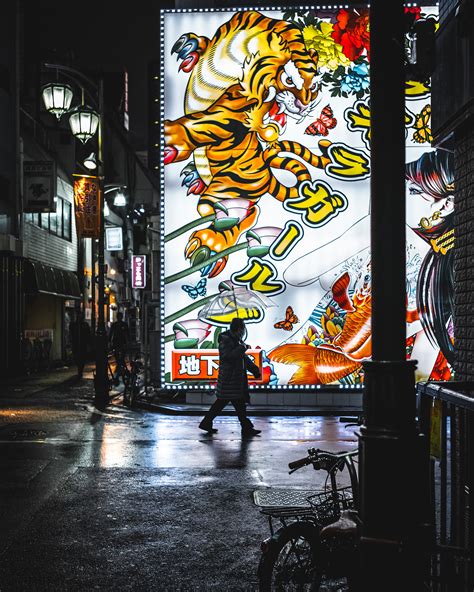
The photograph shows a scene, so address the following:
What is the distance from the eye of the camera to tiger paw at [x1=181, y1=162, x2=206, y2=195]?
59.8 ft

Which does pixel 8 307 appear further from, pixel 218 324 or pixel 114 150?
pixel 114 150

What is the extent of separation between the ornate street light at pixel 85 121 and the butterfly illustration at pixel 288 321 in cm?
716

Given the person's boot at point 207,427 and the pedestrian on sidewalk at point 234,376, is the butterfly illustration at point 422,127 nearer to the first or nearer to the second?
the pedestrian on sidewalk at point 234,376

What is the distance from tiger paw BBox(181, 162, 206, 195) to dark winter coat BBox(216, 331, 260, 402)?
563 centimetres

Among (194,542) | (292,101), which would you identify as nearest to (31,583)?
(194,542)

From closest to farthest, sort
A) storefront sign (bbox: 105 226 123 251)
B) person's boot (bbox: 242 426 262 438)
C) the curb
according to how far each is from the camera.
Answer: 1. person's boot (bbox: 242 426 262 438)
2. the curb
3. storefront sign (bbox: 105 226 123 251)

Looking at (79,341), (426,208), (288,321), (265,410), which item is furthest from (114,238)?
(426,208)

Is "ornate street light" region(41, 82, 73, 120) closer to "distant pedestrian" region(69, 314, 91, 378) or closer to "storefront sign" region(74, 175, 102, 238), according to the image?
"storefront sign" region(74, 175, 102, 238)

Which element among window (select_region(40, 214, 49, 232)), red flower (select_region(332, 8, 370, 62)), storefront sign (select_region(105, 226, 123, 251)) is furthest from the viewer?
storefront sign (select_region(105, 226, 123, 251))

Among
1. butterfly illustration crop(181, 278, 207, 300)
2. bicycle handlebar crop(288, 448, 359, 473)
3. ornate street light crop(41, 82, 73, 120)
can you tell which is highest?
ornate street light crop(41, 82, 73, 120)

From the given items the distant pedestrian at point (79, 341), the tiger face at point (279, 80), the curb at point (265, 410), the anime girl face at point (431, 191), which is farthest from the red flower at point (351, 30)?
the distant pedestrian at point (79, 341)

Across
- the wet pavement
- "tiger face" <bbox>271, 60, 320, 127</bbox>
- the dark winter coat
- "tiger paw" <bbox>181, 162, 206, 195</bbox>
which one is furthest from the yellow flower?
the wet pavement

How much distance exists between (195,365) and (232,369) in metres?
4.48

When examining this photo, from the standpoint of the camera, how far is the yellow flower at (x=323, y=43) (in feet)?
59.8
